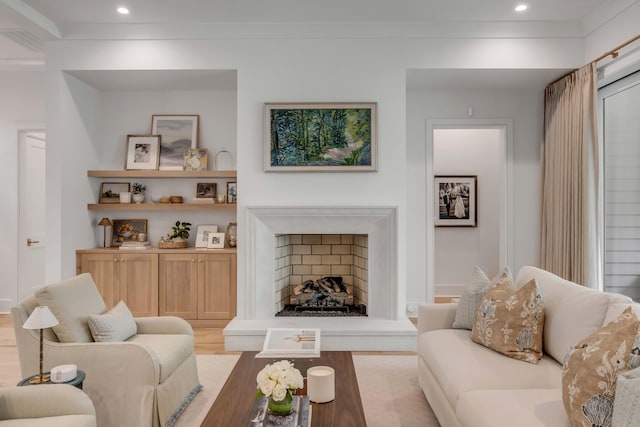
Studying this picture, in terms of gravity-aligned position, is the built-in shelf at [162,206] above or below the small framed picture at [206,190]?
below

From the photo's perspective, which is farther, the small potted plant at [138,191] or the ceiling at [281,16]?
the small potted plant at [138,191]

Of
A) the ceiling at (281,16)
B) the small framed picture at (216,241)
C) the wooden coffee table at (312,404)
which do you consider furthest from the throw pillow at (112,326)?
the ceiling at (281,16)

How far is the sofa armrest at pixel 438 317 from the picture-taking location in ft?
9.61

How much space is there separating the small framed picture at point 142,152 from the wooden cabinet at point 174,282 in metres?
1.00

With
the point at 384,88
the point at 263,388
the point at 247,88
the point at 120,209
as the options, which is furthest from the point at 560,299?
the point at 120,209

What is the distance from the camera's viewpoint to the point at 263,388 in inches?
64.7

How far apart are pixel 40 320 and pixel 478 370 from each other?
2.18 metres

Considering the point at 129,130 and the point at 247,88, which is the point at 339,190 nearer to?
the point at 247,88

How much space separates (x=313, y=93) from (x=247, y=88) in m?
0.64

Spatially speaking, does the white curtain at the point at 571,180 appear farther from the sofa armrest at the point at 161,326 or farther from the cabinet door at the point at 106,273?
the cabinet door at the point at 106,273

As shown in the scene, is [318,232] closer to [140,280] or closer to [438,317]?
[438,317]

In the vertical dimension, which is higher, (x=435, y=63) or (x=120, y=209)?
(x=435, y=63)

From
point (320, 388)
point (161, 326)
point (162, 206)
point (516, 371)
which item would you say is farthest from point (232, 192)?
point (516, 371)

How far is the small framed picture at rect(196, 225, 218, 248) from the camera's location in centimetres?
487
